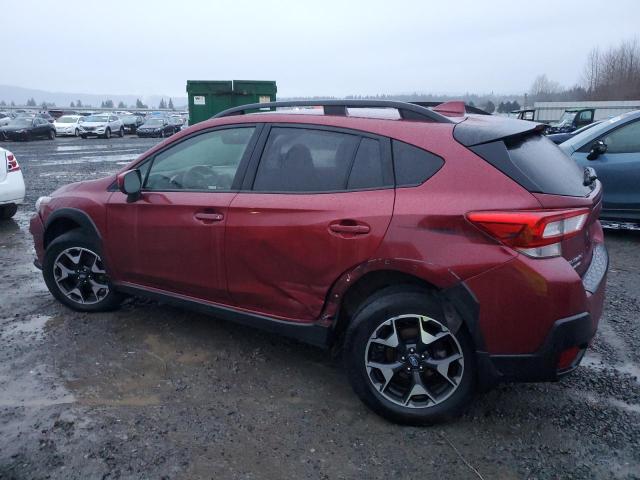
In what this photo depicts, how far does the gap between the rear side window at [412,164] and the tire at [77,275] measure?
2.63m

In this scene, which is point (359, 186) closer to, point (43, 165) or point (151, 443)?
point (151, 443)

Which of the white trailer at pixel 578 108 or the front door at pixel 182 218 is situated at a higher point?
the white trailer at pixel 578 108

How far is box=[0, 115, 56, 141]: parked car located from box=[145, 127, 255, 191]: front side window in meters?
29.7

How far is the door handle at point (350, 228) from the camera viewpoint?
3.04m

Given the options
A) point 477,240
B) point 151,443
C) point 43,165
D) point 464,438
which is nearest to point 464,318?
point 477,240

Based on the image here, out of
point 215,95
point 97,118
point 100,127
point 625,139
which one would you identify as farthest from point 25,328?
point 97,118

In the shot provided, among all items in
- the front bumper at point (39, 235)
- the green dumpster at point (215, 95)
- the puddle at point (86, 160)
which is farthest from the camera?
the puddle at point (86, 160)

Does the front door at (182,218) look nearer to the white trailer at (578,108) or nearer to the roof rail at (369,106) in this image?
the roof rail at (369,106)

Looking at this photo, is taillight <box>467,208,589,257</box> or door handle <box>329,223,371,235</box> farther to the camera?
door handle <box>329,223,371,235</box>

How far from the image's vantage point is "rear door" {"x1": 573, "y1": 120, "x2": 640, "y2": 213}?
688 cm

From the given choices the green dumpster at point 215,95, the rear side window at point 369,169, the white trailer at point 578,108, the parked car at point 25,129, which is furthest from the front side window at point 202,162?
the white trailer at point 578,108

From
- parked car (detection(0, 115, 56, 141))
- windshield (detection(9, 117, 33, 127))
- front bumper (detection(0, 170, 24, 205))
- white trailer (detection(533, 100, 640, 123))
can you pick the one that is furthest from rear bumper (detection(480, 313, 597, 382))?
white trailer (detection(533, 100, 640, 123))

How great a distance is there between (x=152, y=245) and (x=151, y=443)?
1522mm

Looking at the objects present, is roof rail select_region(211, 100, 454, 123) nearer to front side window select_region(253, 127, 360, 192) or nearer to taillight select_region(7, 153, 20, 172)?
front side window select_region(253, 127, 360, 192)
